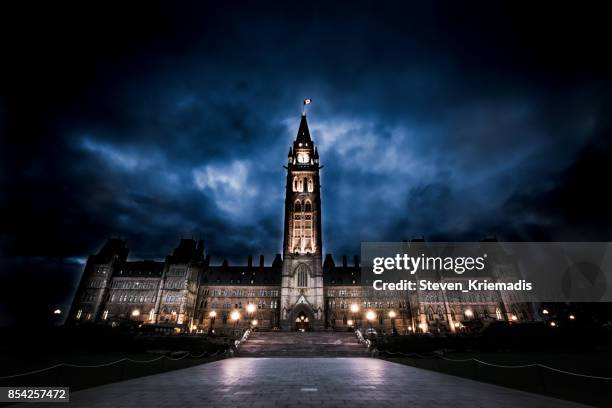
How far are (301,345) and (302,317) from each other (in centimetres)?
2315

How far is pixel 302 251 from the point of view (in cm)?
6016

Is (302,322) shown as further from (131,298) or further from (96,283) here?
(96,283)

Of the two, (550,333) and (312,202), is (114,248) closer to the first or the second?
(312,202)

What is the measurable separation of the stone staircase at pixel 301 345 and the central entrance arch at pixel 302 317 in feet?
44.4

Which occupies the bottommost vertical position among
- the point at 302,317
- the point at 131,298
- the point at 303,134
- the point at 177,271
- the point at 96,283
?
the point at 302,317

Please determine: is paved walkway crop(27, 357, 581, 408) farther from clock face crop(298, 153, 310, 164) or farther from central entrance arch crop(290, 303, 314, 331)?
clock face crop(298, 153, 310, 164)

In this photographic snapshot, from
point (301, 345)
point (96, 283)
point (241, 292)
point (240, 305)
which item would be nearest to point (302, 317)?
point (240, 305)

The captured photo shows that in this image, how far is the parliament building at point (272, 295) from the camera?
61375mm

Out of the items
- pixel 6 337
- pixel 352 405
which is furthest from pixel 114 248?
pixel 352 405

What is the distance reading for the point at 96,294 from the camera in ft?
214

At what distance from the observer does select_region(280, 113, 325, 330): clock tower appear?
180 ft

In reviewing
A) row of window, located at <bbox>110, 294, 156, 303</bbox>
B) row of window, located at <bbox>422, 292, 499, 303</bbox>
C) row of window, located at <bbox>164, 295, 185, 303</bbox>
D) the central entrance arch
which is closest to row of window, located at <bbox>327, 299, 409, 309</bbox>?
row of window, located at <bbox>422, 292, 499, 303</bbox>

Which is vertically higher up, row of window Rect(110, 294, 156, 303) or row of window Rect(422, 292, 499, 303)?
row of window Rect(422, 292, 499, 303)

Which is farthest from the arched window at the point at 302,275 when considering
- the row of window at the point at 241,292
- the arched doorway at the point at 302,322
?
the row of window at the point at 241,292
